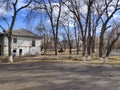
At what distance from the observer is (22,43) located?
56219mm

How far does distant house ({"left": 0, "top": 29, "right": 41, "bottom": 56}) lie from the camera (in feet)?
171

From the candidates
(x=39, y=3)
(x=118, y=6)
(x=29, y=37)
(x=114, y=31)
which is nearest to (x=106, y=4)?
(x=118, y=6)

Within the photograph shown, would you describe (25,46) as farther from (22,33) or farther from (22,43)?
(22,33)

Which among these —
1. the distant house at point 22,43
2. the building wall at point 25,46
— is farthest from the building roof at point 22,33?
the building wall at point 25,46

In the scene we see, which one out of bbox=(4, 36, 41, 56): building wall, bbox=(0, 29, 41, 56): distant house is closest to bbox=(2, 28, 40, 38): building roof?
bbox=(0, 29, 41, 56): distant house

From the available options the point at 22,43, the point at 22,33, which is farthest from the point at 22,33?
the point at 22,43

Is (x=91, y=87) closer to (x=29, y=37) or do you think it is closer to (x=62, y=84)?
(x=62, y=84)

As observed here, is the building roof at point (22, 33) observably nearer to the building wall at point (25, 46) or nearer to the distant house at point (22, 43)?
the distant house at point (22, 43)

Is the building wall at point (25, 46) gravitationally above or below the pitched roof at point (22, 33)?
below

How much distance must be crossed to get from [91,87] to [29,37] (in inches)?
1887

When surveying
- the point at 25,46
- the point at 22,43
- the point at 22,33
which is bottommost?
the point at 25,46

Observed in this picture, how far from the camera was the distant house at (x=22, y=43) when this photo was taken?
52.2 meters

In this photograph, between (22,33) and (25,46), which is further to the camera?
(22,33)

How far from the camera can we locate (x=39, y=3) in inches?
1358
